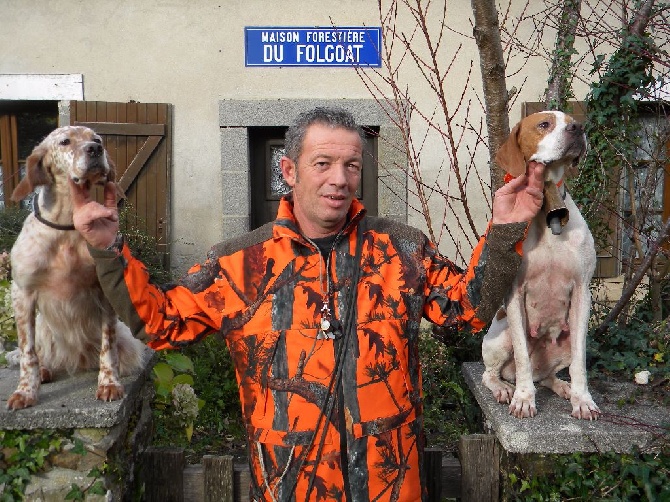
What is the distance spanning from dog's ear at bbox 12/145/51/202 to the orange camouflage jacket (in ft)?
1.52

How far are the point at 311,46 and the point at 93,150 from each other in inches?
182

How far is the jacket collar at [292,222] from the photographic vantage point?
202 centimetres

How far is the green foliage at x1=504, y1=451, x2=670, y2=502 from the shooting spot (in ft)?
6.40

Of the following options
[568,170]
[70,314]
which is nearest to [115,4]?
[70,314]

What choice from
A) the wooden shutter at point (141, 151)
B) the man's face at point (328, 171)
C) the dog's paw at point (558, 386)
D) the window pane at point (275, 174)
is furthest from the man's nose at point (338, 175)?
the window pane at point (275, 174)

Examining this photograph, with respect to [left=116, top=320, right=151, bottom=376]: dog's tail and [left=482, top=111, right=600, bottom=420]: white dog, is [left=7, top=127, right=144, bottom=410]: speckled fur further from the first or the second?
[left=482, top=111, right=600, bottom=420]: white dog

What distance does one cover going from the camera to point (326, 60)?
20.9ft

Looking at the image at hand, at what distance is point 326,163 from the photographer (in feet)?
6.53

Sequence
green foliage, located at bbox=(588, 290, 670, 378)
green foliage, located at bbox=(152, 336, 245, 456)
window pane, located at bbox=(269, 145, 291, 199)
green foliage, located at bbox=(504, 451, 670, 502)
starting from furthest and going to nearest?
1. window pane, located at bbox=(269, 145, 291, 199)
2. green foliage, located at bbox=(152, 336, 245, 456)
3. green foliage, located at bbox=(588, 290, 670, 378)
4. green foliage, located at bbox=(504, 451, 670, 502)

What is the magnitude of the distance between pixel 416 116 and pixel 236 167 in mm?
1939

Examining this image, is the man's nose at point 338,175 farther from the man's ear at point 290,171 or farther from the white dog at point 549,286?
the white dog at point 549,286

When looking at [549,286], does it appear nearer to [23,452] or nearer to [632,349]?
[632,349]

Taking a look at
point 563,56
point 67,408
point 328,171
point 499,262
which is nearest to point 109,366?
point 67,408

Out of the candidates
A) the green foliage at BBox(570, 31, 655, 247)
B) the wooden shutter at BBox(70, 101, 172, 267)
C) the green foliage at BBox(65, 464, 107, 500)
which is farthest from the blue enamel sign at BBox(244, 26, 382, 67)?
the green foliage at BBox(65, 464, 107, 500)
